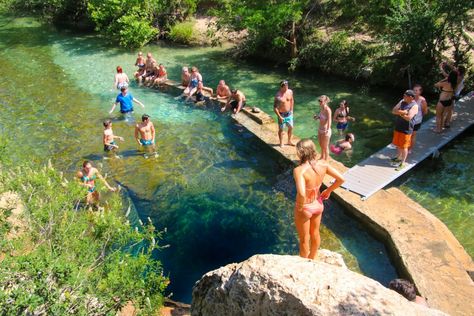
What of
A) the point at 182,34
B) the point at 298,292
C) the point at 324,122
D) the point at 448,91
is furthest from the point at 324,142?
the point at 182,34

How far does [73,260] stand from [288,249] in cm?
393

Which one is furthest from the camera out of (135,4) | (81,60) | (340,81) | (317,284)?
(135,4)

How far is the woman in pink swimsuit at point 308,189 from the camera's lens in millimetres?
5348

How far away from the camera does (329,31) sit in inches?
677

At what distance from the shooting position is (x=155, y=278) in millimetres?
5566

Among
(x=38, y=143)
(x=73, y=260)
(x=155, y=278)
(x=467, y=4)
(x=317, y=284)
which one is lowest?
(x=38, y=143)

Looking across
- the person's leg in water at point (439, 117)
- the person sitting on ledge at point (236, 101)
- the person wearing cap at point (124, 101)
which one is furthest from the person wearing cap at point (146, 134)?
the person's leg in water at point (439, 117)

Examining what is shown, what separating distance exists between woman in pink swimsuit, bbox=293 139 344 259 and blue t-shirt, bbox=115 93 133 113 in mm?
9080

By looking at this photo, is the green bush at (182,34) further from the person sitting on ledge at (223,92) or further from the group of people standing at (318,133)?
the person sitting on ledge at (223,92)

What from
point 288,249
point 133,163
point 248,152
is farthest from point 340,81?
point 288,249

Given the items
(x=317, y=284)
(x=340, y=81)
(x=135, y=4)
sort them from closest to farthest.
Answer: (x=317, y=284)
(x=340, y=81)
(x=135, y=4)

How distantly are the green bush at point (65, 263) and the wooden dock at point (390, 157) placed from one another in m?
4.75

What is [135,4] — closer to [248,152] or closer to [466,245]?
[248,152]

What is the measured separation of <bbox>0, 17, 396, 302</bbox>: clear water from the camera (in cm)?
804
